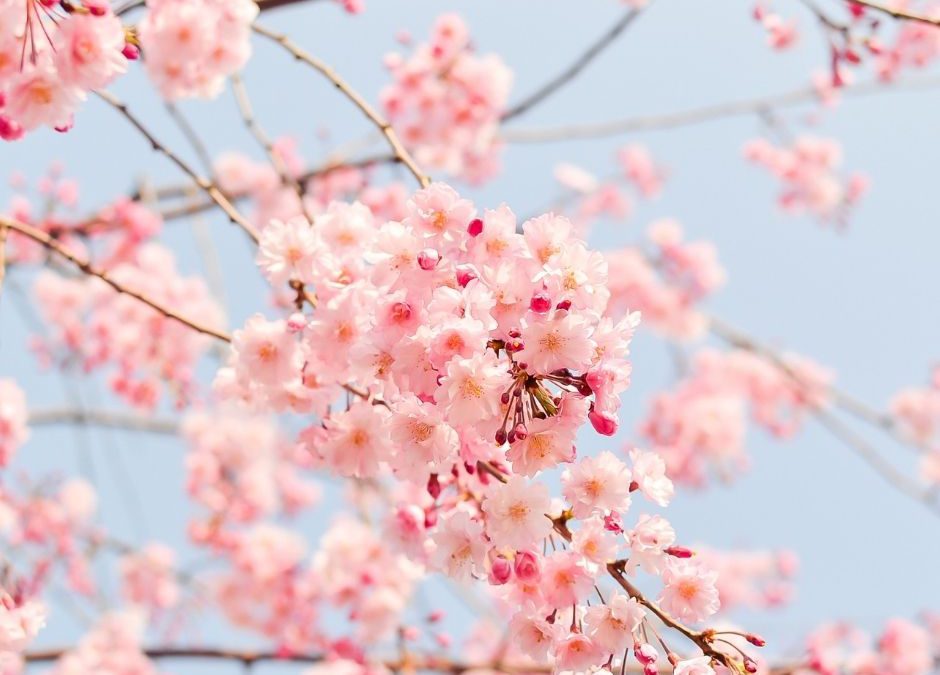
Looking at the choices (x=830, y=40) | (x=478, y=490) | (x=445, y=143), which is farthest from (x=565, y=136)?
(x=478, y=490)

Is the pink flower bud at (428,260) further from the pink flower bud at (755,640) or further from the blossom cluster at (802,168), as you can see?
the blossom cluster at (802,168)

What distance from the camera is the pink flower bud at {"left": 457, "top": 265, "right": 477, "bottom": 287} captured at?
157 centimetres

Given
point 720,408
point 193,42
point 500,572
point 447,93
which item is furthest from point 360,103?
point 720,408

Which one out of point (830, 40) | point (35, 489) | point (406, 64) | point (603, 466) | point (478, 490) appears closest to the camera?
point (603, 466)

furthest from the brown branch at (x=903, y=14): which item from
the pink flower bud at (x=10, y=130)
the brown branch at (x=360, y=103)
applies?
the pink flower bud at (x=10, y=130)

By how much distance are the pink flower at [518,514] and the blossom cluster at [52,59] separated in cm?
126

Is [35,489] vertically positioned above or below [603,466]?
above

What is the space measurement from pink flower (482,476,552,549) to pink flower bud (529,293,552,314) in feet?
1.14

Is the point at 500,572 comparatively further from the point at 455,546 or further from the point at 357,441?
the point at 357,441

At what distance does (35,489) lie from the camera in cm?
508

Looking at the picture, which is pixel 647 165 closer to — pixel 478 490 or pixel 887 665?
pixel 887 665

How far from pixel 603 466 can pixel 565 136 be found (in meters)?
4.18

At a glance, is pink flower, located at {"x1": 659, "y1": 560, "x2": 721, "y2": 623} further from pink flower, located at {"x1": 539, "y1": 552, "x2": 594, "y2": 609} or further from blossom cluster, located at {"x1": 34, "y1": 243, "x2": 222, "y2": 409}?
blossom cluster, located at {"x1": 34, "y1": 243, "x2": 222, "y2": 409}

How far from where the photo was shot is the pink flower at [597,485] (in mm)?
1618
